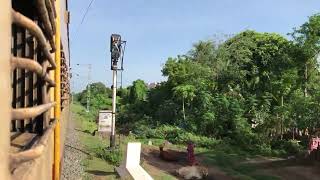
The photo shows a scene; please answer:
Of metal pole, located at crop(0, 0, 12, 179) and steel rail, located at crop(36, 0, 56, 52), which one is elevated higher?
steel rail, located at crop(36, 0, 56, 52)

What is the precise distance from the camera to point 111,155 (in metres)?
15.9

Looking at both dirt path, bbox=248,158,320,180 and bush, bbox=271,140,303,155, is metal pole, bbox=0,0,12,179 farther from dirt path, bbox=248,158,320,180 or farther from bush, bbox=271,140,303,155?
bush, bbox=271,140,303,155

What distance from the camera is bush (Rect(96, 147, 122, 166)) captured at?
15494 mm

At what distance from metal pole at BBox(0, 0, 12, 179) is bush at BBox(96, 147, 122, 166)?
13.7 metres

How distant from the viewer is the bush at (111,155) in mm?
15494

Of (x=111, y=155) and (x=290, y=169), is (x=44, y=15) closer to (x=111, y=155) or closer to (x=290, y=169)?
(x=111, y=155)

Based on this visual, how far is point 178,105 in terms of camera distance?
37.0 m

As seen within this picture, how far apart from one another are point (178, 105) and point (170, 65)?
12.3ft

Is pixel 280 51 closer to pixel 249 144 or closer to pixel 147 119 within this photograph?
pixel 249 144

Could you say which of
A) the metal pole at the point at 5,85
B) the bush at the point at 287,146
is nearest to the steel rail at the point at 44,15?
the metal pole at the point at 5,85

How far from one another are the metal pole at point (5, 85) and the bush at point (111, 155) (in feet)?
45.1

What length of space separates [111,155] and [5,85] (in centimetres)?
1452

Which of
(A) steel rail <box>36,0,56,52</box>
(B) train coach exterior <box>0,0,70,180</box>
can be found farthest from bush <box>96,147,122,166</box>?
(A) steel rail <box>36,0,56,52</box>

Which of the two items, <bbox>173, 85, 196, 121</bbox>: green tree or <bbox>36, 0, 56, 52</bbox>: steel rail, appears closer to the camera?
<bbox>36, 0, 56, 52</bbox>: steel rail
